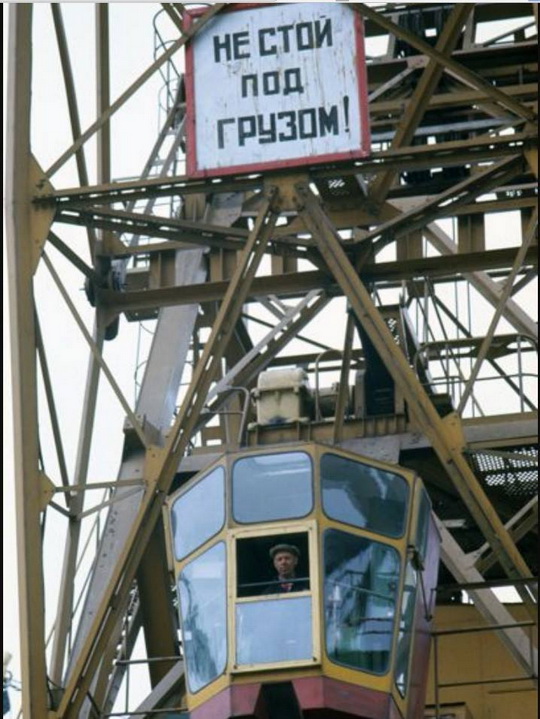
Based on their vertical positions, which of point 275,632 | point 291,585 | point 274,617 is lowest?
point 275,632

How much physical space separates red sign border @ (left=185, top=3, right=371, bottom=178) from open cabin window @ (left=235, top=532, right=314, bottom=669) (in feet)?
16.6

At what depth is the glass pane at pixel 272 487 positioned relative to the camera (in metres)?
28.9

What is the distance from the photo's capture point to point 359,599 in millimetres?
28922

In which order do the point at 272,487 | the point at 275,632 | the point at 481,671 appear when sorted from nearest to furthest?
the point at 275,632, the point at 272,487, the point at 481,671

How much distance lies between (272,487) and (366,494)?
107 cm

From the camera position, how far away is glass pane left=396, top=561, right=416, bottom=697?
29000mm

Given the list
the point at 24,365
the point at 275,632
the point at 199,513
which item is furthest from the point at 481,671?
the point at 275,632

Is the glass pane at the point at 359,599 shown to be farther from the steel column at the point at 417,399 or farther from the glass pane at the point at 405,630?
the steel column at the point at 417,399

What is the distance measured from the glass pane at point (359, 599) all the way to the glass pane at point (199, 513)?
4.51 ft

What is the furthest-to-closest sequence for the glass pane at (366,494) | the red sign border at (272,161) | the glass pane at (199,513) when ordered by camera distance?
the red sign border at (272,161)
the glass pane at (199,513)
the glass pane at (366,494)

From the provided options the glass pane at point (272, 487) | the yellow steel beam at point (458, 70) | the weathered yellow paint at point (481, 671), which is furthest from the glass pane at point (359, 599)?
the weathered yellow paint at point (481, 671)

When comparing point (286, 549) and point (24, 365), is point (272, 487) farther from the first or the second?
point (24, 365)

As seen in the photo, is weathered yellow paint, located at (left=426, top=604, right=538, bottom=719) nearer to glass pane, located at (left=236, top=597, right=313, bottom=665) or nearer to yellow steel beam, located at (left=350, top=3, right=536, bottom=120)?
glass pane, located at (left=236, top=597, right=313, bottom=665)

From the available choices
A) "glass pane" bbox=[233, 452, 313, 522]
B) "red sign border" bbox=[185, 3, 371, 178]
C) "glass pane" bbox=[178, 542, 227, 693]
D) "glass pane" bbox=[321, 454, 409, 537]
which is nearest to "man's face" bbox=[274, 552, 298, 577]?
"glass pane" bbox=[233, 452, 313, 522]
